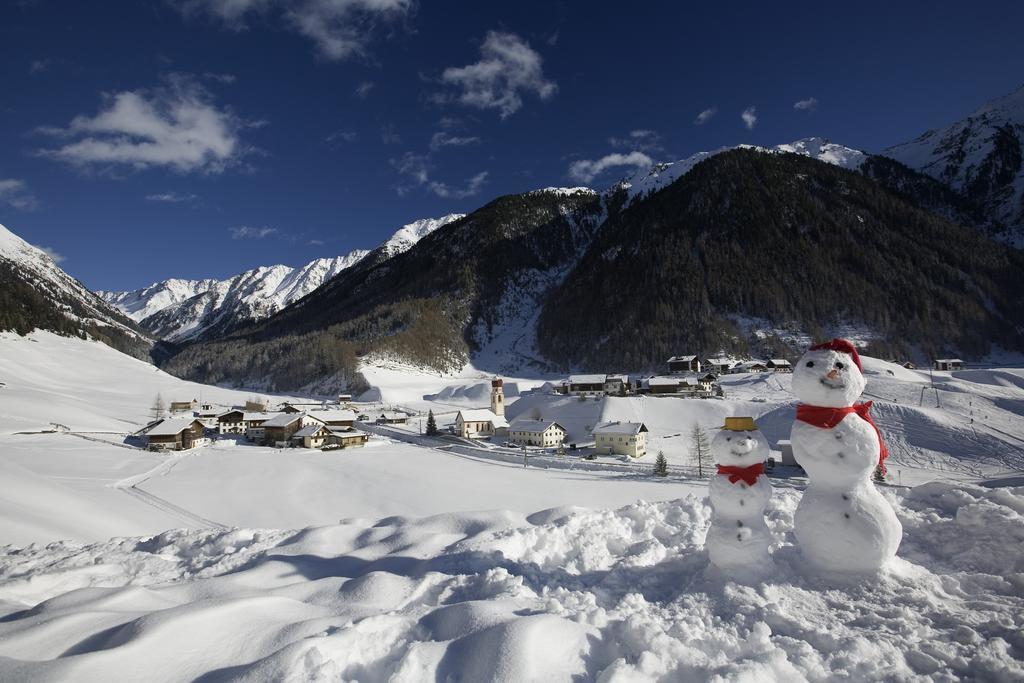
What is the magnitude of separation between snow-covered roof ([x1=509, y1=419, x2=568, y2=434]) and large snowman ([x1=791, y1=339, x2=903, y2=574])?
3190 cm

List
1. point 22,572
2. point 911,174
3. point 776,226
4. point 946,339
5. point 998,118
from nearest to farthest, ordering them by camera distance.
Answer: point 22,572
point 946,339
point 776,226
point 911,174
point 998,118

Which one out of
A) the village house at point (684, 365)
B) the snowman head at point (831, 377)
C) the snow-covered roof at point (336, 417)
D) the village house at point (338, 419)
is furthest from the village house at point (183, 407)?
the village house at point (684, 365)

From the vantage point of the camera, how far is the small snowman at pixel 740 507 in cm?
712

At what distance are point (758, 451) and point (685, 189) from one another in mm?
133088

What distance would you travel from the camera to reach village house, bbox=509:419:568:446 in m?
38.7

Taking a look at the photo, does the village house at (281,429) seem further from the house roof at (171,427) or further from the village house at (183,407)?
A: the village house at (183,407)

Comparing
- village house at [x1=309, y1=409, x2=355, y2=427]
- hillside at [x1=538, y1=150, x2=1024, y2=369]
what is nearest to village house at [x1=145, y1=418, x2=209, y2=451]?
village house at [x1=309, y1=409, x2=355, y2=427]

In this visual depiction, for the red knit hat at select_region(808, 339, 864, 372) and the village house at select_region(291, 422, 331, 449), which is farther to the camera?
the village house at select_region(291, 422, 331, 449)

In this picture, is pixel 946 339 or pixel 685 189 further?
pixel 685 189

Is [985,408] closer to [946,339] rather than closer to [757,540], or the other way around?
[757,540]

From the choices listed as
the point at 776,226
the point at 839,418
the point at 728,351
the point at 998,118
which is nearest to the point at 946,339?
the point at 728,351

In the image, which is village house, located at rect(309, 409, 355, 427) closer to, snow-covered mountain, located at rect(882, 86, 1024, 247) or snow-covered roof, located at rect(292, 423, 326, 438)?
snow-covered roof, located at rect(292, 423, 326, 438)

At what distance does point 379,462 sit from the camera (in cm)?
3064

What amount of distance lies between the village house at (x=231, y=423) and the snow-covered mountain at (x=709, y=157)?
12838 centimetres
